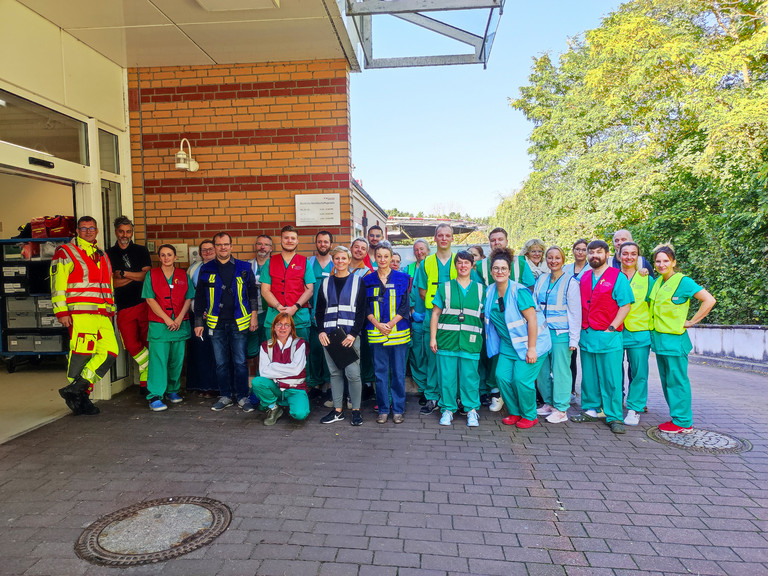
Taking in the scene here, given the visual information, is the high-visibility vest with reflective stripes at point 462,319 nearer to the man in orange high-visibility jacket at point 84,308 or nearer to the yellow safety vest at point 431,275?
the yellow safety vest at point 431,275

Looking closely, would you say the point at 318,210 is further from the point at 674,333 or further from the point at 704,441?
the point at 704,441

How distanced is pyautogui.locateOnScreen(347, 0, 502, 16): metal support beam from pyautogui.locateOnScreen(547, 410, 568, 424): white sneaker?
14.4 ft

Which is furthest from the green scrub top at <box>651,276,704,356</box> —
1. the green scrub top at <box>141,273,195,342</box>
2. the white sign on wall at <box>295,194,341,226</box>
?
the green scrub top at <box>141,273,195,342</box>

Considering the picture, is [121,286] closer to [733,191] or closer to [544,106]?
[733,191]

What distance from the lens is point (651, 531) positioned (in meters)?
2.99

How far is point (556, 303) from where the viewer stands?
5074 mm

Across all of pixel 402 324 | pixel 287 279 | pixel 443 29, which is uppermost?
pixel 443 29

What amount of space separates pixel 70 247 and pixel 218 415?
2442mm

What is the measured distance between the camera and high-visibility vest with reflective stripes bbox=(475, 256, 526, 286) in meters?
5.36

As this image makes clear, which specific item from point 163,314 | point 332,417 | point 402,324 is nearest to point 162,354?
point 163,314

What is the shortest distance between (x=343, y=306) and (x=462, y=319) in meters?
1.26

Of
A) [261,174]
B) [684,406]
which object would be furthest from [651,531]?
[261,174]

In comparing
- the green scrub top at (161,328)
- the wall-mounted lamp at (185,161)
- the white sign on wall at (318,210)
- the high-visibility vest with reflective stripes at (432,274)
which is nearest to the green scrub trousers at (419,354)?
the high-visibility vest with reflective stripes at (432,274)

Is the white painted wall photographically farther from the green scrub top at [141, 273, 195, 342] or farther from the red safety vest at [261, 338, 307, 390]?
the red safety vest at [261, 338, 307, 390]
